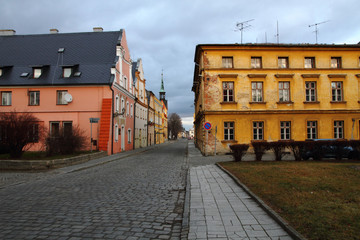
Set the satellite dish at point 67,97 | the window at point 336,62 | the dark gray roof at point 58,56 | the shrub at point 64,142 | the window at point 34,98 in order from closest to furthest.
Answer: the shrub at point 64,142
the window at point 336,62
the satellite dish at point 67,97
the dark gray roof at point 58,56
the window at point 34,98

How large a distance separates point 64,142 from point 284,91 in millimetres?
18874

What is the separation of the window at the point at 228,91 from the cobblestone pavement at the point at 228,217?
15703 mm

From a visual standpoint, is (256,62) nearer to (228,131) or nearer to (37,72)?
(228,131)

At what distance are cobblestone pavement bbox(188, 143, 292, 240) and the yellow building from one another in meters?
15.2

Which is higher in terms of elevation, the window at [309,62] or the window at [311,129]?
the window at [309,62]

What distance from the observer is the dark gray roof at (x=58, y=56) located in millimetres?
25188

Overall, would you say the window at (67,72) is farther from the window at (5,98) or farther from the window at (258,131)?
the window at (258,131)

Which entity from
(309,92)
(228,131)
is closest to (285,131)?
(309,92)

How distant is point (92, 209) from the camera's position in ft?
20.1

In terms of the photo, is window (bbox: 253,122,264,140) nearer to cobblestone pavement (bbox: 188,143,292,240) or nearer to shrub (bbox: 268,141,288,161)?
shrub (bbox: 268,141,288,161)

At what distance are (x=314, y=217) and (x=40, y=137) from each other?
16101mm

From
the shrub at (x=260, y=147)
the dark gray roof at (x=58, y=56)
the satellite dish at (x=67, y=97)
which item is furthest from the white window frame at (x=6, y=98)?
the shrub at (x=260, y=147)

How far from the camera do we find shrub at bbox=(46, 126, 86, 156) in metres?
17.1

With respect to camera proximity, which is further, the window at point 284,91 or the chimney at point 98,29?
the chimney at point 98,29
